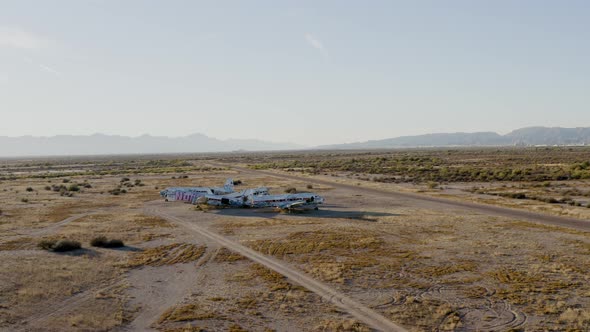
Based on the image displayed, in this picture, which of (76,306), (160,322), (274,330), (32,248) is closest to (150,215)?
(32,248)

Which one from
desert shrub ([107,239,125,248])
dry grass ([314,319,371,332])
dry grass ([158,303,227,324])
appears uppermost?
desert shrub ([107,239,125,248])

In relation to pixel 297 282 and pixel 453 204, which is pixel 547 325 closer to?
pixel 297 282

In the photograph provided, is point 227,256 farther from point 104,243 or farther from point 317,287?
point 104,243

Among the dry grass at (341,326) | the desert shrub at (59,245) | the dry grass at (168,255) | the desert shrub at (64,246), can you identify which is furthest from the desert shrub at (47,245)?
the dry grass at (341,326)

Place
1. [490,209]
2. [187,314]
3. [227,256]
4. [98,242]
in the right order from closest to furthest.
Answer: [187,314], [227,256], [98,242], [490,209]

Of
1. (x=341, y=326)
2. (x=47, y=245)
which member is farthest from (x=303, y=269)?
(x=47, y=245)

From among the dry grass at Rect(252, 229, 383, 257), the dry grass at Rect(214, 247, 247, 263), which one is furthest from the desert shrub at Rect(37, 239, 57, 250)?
the dry grass at Rect(252, 229, 383, 257)

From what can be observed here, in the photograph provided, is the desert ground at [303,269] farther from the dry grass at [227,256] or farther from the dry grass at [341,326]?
the dry grass at [227,256]

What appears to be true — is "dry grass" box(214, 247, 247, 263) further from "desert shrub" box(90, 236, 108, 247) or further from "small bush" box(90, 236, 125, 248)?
"desert shrub" box(90, 236, 108, 247)
